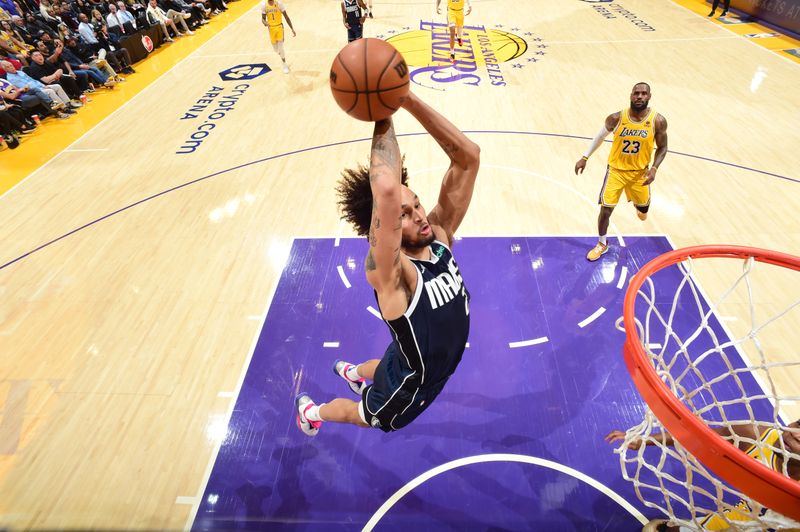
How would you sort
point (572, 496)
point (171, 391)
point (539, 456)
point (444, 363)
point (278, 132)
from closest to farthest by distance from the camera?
point (444, 363) < point (572, 496) < point (539, 456) < point (171, 391) < point (278, 132)

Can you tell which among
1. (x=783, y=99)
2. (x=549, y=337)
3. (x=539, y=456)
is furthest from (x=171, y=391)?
(x=783, y=99)

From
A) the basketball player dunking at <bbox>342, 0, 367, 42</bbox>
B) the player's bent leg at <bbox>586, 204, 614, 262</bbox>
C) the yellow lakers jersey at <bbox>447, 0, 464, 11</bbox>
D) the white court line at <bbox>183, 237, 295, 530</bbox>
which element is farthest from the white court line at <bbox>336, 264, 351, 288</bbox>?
the yellow lakers jersey at <bbox>447, 0, 464, 11</bbox>

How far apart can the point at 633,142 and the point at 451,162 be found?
302 cm

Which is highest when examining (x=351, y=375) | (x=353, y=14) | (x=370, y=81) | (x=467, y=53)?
(x=370, y=81)

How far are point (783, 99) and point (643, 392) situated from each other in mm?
9127

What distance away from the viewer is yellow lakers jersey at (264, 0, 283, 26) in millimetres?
9195

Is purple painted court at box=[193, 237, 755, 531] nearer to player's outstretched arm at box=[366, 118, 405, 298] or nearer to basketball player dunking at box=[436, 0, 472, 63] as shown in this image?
player's outstretched arm at box=[366, 118, 405, 298]

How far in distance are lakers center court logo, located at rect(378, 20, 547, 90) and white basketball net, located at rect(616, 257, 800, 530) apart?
6589mm

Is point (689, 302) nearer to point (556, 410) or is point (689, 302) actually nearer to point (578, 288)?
point (578, 288)

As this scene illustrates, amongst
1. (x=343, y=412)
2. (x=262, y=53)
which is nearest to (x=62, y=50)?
(x=262, y=53)

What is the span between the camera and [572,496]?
3.12 metres

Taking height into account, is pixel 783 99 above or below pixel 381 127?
below

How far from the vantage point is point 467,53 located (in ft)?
35.8

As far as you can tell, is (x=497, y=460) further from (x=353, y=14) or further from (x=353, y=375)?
(x=353, y=14)
